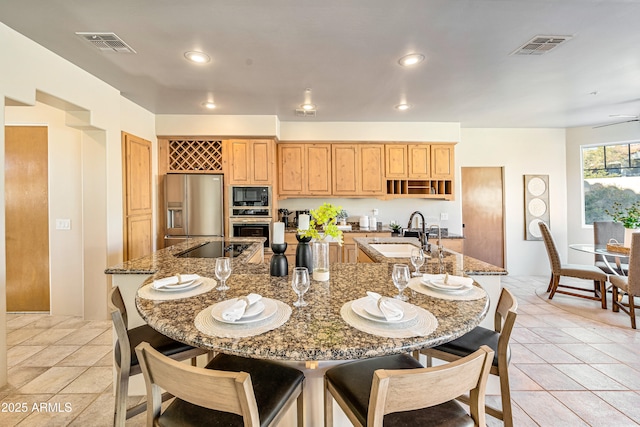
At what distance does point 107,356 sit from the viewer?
2543 millimetres

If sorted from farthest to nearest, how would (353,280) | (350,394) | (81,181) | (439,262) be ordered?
(81,181) → (439,262) → (353,280) → (350,394)

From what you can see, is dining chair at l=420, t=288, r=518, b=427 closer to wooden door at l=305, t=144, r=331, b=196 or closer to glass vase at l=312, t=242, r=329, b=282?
glass vase at l=312, t=242, r=329, b=282

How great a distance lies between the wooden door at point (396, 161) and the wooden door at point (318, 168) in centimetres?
99

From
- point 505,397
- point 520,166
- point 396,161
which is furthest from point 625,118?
point 505,397

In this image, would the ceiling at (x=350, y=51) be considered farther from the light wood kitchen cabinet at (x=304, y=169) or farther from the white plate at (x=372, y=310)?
the white plate at (x=372, y=310)

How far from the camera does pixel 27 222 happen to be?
3.46 meters

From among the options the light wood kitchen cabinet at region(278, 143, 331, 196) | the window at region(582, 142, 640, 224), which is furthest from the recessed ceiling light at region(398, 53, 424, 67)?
the window at region(582, 142, 640, 224)

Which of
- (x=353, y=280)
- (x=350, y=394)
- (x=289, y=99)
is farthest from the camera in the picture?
(x=289, y=99)

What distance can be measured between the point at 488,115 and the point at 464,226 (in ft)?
6.40

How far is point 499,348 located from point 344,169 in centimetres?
365

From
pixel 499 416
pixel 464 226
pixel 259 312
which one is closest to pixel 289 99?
pixel 259 312

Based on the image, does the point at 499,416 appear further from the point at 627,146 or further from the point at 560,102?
the point at 627,146

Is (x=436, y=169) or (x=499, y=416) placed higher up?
(x=436, y=169)

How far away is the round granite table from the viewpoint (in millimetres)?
936
